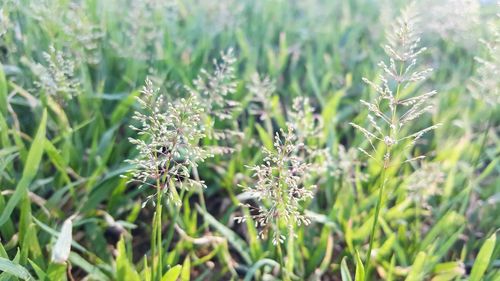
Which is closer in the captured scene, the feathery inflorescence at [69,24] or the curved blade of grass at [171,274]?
the curved blade of grass at [171,274]

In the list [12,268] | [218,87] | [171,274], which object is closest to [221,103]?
[218,87]

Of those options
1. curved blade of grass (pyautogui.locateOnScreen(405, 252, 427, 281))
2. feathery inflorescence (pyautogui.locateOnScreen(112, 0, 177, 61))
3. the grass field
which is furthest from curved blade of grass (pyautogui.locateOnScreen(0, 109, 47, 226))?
curved blade of grass (pyautogui.locateOnScreen(405, 252, 427, 281))

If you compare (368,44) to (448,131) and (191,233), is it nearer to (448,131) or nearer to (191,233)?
(448,131)

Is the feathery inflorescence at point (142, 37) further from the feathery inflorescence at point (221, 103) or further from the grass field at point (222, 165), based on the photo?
the feathery inflorescence at point (221, 103)

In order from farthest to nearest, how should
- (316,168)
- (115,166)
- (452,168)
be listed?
(452,168) < (115,166) < (316,168)

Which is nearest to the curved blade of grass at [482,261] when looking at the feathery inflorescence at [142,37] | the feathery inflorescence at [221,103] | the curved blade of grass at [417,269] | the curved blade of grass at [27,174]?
the curved blade of grass at [417,269]

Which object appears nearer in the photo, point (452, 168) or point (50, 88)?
point (50, 88)

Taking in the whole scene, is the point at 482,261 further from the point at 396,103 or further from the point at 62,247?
the point at 62,247

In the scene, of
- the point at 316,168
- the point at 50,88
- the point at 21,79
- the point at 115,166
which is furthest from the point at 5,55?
the point at 316,168
